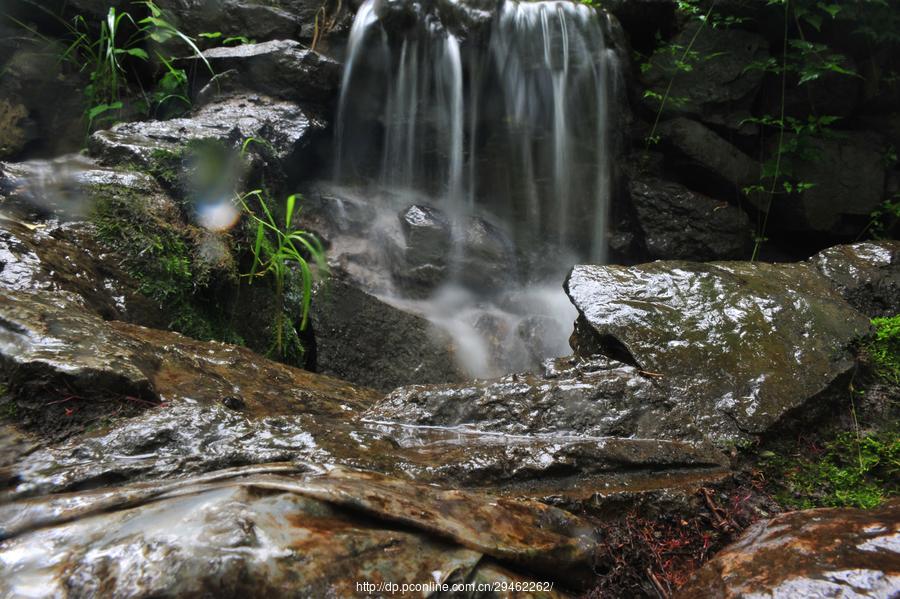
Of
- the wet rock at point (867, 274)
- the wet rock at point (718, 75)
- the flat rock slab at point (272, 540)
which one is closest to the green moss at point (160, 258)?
the flat rock slab at point (272, 540)

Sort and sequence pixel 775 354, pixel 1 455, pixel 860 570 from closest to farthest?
pixel 860 570 < pixel 1 455 < pixel 775 354

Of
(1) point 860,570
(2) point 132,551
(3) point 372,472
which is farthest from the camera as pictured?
(3) point 372,472

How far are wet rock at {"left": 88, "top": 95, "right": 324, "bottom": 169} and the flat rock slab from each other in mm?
2869

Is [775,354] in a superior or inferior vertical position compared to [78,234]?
inferior

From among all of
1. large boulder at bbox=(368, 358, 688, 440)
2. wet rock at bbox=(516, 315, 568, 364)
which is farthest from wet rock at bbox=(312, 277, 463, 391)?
large boulder at bbox=(368, 358, 688, 440)

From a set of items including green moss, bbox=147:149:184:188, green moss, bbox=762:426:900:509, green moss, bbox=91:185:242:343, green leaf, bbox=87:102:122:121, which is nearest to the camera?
green moss, bbox=762:426:900:509

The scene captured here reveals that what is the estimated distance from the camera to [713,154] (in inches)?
221

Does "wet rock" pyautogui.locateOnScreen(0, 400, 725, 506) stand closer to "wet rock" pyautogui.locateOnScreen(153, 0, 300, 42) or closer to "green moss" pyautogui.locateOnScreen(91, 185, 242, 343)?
"green moss" pyautogui.locateOnScreen(91, 185, 242, 343)

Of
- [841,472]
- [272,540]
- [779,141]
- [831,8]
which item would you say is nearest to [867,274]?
[841,472]

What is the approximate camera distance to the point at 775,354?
2.74 meters

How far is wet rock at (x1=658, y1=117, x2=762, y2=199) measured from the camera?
5613 millimetres

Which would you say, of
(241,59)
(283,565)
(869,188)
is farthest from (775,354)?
(241,59)

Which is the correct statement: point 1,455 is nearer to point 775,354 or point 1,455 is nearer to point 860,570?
point 860,570

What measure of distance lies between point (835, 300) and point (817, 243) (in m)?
3.20
